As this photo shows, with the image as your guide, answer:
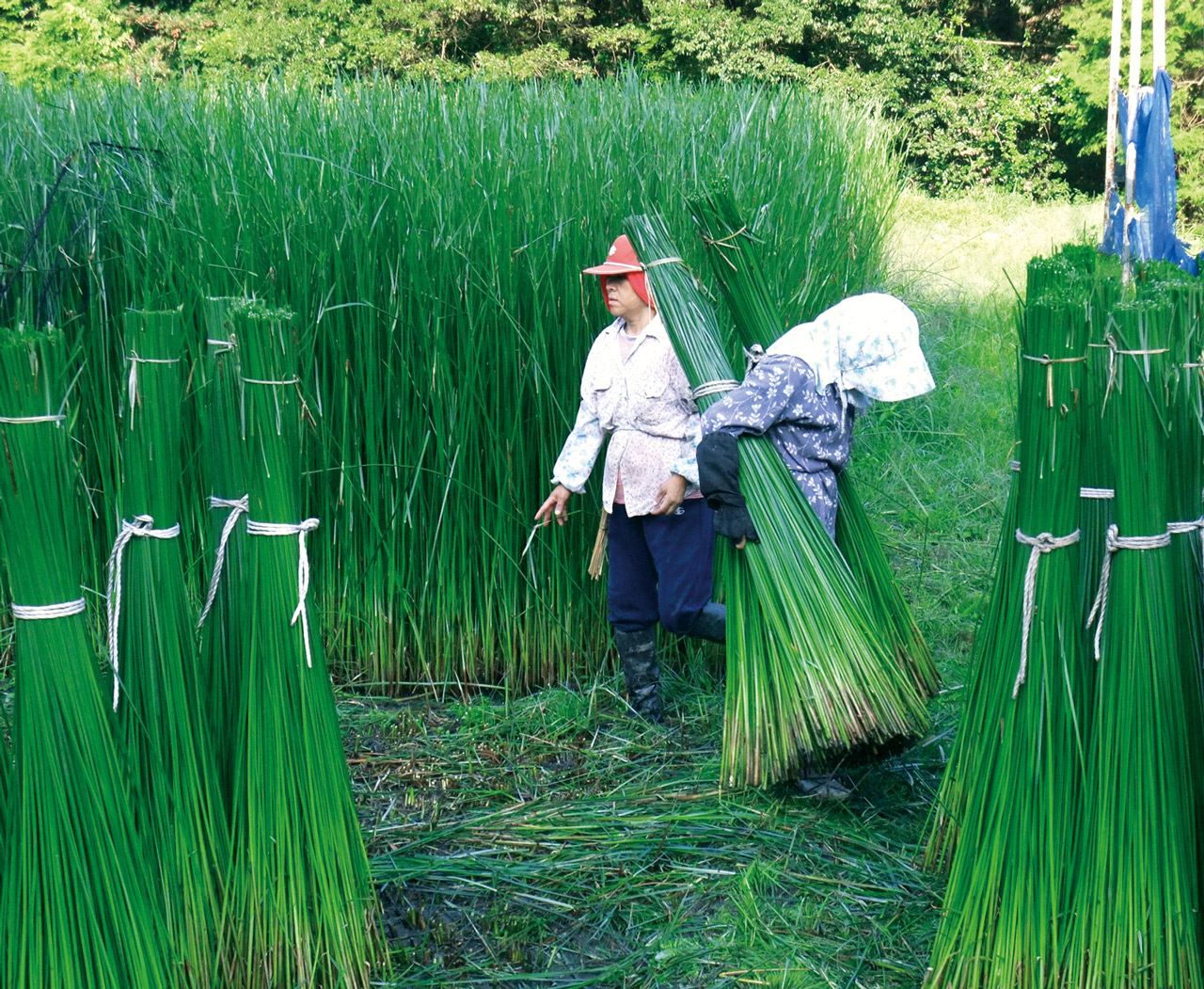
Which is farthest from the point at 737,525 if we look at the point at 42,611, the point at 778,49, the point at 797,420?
the point at 778,49

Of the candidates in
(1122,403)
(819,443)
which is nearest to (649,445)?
(819,443)

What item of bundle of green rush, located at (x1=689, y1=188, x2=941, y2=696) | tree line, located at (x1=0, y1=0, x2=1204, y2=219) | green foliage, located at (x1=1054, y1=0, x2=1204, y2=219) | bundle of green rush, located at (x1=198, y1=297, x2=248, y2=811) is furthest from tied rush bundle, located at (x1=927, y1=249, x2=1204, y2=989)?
green foliage, located at (x1=1054, y1=0, x2=1204, y2=219)

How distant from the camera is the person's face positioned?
118 inches

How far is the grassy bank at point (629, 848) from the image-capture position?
2.20 m

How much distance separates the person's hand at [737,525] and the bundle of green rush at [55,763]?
1.36 m

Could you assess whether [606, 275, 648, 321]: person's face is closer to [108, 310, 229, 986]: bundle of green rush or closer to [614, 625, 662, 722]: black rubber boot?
[614, 625, 662, 722]: black rubber boot

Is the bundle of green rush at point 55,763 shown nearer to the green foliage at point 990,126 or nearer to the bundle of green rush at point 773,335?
the bundle of green rush at point 773,335

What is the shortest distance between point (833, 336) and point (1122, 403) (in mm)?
1100

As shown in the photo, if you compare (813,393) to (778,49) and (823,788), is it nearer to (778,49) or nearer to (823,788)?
(823,788)

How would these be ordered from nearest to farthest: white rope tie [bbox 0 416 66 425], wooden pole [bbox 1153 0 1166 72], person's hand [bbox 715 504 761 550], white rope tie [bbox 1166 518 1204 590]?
white rope tie [bbox 0 416 66 425] → white rope tie [bbox 1166 518 1204 590] → person's hand [bbox 715 504 761 550] → wooden pole [bbox 1153 0 1166 72]

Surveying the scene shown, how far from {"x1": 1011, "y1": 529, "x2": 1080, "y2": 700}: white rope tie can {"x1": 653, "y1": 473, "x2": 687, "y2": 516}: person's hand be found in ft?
4.39

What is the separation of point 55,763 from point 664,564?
180 centimetres

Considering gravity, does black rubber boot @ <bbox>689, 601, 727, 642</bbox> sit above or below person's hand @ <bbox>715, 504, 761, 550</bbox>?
below

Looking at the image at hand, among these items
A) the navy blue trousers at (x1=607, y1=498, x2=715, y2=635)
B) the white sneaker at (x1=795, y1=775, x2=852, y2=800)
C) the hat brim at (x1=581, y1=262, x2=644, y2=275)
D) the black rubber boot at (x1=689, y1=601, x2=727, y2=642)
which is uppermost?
the hat brim at (x1=581, y1=262, x2=644, y2=275)
